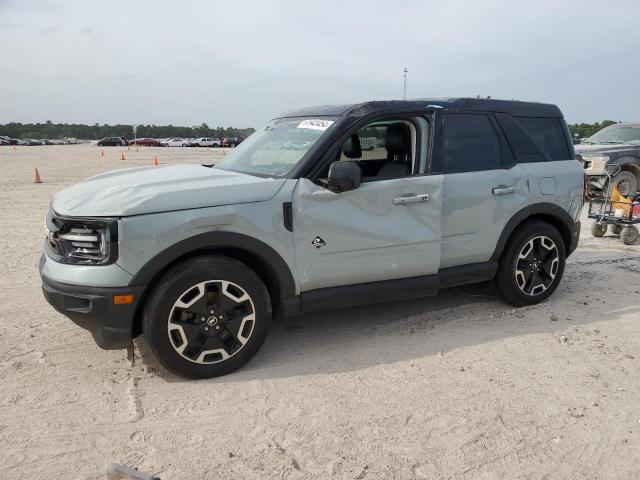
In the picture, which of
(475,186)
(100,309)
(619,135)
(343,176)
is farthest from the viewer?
(619,135)

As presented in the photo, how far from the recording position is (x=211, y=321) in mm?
3549

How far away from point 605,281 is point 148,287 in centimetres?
504

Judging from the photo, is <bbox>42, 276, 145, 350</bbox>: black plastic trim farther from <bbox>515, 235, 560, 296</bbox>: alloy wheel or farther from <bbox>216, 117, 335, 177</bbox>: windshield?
<bbox>515, 235, 560, 296</bbox>: alloy wheel

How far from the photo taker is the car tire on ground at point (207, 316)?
340cm

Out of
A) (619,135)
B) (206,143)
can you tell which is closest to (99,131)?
(206,143)

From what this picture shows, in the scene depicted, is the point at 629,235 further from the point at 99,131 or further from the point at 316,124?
the point at 99,131

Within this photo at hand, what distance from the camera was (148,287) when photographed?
3443 millimetres

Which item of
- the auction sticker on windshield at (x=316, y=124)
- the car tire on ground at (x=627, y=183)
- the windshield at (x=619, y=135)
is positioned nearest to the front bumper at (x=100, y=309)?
the auction sticker on windshield at (x=316, y=124)

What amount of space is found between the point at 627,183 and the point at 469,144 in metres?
8.93

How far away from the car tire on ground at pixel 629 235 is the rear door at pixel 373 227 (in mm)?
5073

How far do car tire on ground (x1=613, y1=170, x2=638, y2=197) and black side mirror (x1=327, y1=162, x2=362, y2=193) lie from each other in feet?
32.9

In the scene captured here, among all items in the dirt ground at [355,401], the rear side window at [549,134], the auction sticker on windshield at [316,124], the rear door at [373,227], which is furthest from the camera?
the rear side window at [549,134]

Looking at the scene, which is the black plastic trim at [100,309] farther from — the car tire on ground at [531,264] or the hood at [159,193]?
the car tire on ground at [531,264]

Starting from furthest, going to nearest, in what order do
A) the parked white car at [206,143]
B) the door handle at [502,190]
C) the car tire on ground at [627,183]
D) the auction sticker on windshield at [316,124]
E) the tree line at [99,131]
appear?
the tree line at [99,131] < the parked white car at [206,143] < the car tire on ground at [627,183] < the door handle at [502,190] < the auction sticker on windshield at [316,124]
